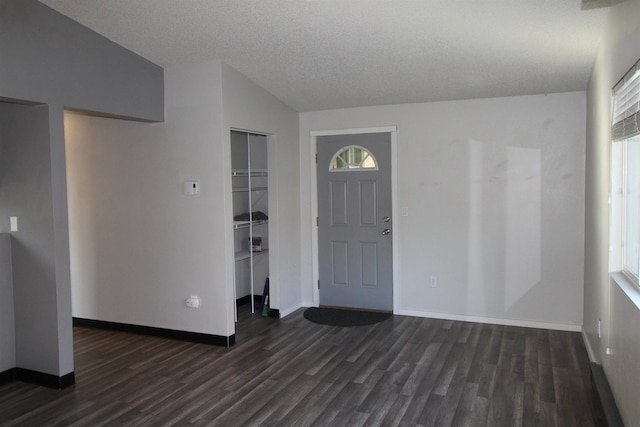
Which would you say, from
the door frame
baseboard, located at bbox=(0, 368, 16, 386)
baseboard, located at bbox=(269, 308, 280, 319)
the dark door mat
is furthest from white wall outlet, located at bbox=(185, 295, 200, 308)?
Result: the door frame

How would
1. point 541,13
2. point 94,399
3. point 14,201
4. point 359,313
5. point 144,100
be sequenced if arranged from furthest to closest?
point 359,313 → point 144,100 → point 14,201 → point 94,399 → point 541,13

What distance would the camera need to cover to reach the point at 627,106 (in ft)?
8.95

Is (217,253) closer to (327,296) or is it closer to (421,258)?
(327,296)

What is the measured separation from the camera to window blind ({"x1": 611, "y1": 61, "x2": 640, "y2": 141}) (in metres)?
2.48

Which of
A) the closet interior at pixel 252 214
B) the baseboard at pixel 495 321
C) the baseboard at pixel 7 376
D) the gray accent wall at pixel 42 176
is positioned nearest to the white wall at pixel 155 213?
the gray accent wall at pixel 42 176

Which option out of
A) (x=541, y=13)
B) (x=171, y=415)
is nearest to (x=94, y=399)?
(x=171, y=415)

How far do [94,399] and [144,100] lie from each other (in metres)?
2.48

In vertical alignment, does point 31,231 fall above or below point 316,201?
below

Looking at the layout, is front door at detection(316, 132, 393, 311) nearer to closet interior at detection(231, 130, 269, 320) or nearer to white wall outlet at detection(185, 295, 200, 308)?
closet interior at detection(231, 130, 269, 320)

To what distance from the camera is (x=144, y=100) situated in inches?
179

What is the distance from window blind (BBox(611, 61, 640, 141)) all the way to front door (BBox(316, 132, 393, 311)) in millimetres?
2710

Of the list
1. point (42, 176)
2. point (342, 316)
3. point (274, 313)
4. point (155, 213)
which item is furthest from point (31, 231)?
point (342, 316)

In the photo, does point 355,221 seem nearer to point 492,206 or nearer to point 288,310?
point 288,310

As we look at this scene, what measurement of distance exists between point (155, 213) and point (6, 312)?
1.47 m
